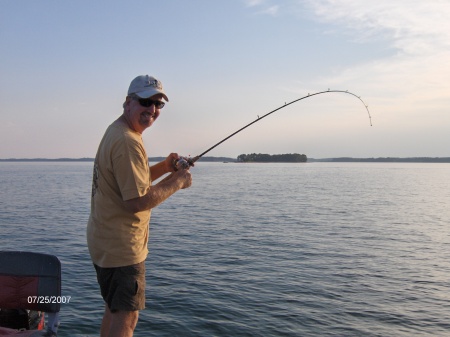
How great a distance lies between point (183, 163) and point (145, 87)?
769 mm

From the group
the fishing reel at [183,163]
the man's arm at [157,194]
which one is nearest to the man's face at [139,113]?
the man's arm at [157,194]

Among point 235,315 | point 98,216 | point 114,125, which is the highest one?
point 114,125

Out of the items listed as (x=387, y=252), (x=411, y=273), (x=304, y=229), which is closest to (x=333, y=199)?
(x=304, y=229)

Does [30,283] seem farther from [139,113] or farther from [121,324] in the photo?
[139,113]

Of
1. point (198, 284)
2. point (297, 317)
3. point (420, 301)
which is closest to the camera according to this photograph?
point (297, 317)

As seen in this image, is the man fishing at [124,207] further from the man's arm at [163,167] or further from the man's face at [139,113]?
the man's arm at [163,167]

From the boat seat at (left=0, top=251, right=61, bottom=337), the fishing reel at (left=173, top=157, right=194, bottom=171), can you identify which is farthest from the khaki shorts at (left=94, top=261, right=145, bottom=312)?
the fishing reel at (left=173, top=157, right=194, bottom=171)

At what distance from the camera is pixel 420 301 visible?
9.97 m

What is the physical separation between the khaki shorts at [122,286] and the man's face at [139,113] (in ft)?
3.04

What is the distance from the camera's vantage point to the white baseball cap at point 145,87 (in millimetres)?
3189

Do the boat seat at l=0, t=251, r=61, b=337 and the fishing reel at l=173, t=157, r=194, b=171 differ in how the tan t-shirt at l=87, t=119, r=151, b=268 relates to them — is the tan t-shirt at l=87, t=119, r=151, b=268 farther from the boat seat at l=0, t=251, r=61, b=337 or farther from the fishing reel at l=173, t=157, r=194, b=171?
the boat seat at l=0, t=251, r=61, b=337

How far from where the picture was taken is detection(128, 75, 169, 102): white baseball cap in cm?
319

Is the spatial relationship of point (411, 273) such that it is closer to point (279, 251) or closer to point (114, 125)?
point (279, 251)

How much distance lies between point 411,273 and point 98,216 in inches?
427
